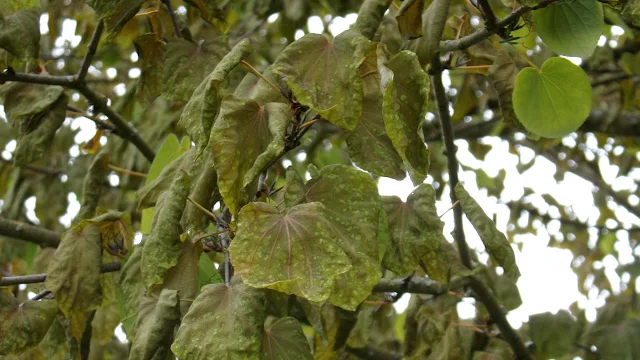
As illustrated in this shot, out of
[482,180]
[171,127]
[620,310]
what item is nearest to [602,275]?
[482,180]

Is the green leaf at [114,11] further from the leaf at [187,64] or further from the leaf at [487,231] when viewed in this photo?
the leaf at [487,231]

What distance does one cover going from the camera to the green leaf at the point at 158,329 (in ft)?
3.51

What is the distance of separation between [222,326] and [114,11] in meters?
0.69

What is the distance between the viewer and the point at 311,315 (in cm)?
146

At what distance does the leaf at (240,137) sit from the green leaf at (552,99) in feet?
1.65

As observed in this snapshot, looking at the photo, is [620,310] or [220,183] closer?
[220,183]

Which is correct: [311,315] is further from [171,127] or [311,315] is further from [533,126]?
[171,127]

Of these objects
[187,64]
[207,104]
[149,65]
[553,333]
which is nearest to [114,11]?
[187,64]

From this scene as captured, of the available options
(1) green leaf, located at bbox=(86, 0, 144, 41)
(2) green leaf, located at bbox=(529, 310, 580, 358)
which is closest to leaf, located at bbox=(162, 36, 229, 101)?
(1) green leaf, located at bbox=(86, 0, 144, 41)

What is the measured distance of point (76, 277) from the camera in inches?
52.1

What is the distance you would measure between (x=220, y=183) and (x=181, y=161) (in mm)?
395

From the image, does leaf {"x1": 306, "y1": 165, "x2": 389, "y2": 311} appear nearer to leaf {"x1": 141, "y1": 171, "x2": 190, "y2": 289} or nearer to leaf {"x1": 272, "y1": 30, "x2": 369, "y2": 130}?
leaf {"x1": 272, "y1": 30, "x2": 369, "y2": 130}

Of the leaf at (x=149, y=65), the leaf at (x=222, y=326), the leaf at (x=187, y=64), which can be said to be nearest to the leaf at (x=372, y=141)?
the leaf at (x=222, y=326)

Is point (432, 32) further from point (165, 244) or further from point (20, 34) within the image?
point (20, 34)
